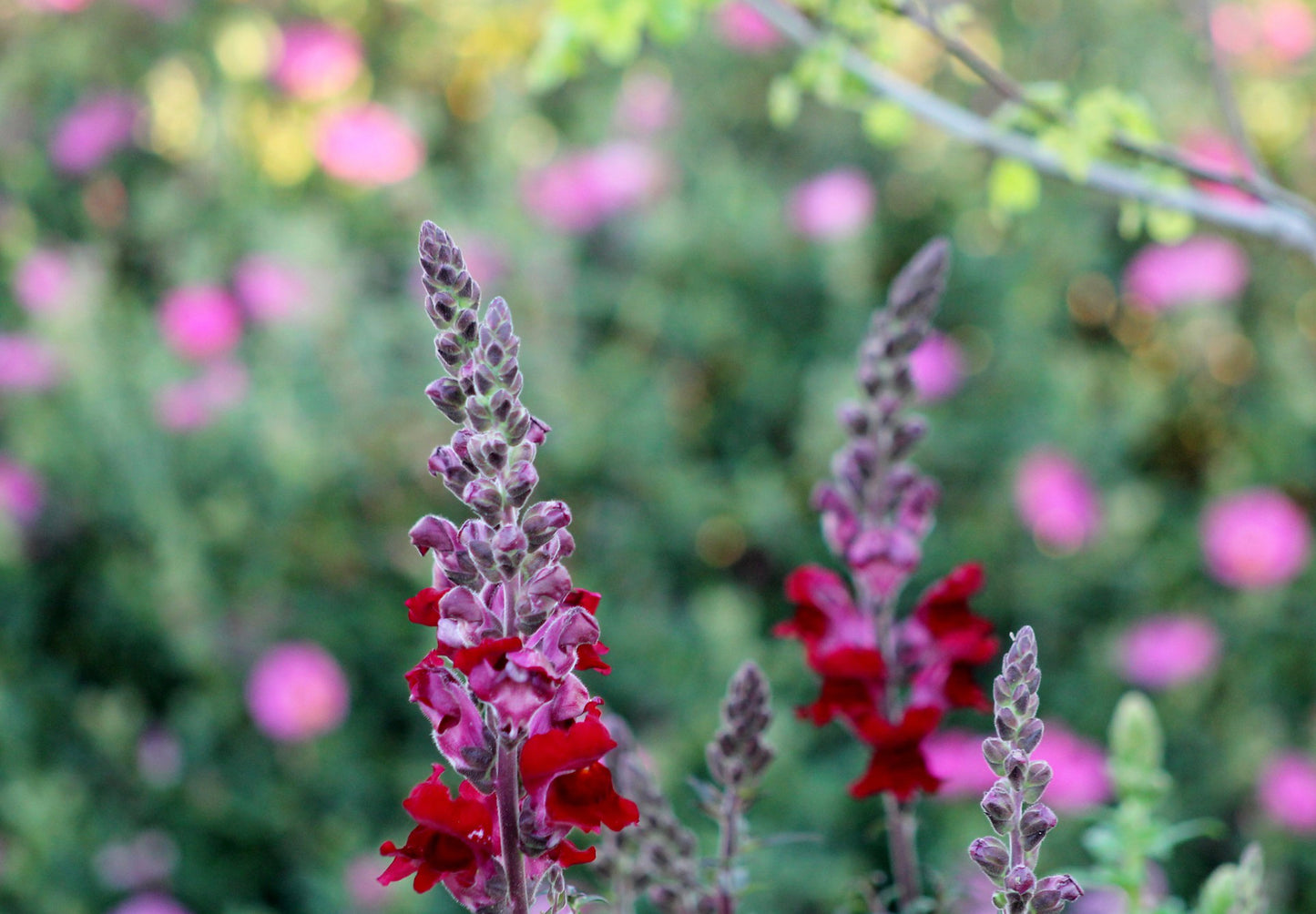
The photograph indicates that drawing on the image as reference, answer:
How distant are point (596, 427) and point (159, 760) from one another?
2.57 feet

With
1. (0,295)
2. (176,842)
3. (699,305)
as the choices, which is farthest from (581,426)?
(0,295)

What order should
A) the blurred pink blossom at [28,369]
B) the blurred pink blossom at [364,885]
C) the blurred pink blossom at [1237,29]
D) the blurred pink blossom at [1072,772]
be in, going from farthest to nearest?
the blurred pink blossom at [1237,29] < the blurred pink blossom at [28,369] < the blurred pink blossom at [1072,772] < the blurred pink blossom at [364,885]

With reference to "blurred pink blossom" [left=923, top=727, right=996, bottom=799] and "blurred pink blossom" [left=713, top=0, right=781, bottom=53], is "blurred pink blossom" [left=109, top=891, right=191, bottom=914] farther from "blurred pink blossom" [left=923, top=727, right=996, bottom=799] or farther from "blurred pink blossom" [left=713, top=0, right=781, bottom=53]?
"blurred pink blossom" [left=713, top=0, right=781, bottom=53]

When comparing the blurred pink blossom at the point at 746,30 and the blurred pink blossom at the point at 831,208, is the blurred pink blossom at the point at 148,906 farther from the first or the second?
the blurred pink blossom at the point at 746,30

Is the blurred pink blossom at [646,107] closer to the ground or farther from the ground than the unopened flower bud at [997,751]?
farther from the ground

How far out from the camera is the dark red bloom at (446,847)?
0.50m

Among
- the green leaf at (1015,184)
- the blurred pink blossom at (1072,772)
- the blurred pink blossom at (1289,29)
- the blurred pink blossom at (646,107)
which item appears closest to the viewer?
the green leaf at (1015,184)

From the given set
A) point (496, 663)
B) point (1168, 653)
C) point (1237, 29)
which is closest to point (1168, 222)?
point (496, 663)

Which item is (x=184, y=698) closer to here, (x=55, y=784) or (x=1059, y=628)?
(x=55, y=784)

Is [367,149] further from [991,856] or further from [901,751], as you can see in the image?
[991,856]

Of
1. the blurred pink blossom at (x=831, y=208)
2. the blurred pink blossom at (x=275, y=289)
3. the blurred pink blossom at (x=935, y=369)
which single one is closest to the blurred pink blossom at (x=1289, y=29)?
the blurred pink blossom at (x=831, y=208)

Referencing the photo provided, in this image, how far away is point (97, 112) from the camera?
7.64 ft

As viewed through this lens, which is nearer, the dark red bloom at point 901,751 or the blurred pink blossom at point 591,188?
the dark red bloom at point 901,751

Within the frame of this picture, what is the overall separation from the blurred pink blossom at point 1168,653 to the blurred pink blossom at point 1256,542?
10 cm
